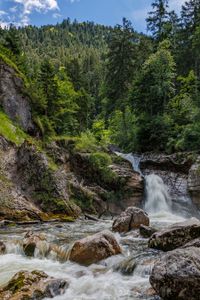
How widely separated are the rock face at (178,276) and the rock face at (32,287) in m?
2.61

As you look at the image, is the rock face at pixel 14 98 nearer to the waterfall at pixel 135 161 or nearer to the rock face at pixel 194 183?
the waterfall at pixel 135 161

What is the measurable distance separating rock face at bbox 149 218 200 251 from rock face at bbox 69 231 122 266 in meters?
1.63

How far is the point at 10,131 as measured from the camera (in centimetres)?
2673

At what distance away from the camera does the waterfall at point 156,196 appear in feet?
95.1

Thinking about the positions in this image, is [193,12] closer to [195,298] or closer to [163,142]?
[163,142]

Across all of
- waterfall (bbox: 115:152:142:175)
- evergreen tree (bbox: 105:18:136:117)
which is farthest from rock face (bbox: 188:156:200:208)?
evergreen tree (bbox: 105:18:136:117)

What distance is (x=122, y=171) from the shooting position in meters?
29.9

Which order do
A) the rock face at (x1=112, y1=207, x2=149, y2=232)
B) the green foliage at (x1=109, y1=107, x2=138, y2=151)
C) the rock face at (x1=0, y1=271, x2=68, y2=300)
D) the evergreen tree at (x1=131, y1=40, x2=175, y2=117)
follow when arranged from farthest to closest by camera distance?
the green foliage at (x1=109, y1=107, x2=138, y2=151) → the evergreen tree at (x1=131, y1=40, x2=175, y2=117) → the rock face at (x1=112, y1=207, x2=149, y2=232) → the rock face at (x1=0, y1=271, x2=68, y2=300)

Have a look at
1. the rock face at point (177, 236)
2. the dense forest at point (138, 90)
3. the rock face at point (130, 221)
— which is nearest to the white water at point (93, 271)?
the rock face at point (177, 236)

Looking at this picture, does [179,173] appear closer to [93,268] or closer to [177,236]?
[177,236]

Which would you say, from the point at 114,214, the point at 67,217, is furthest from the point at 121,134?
the point at 67,217

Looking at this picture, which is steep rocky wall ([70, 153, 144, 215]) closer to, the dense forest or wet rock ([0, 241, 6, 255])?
the dense forest

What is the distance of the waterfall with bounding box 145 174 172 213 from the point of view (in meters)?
29.0

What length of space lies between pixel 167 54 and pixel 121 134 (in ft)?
37.7
